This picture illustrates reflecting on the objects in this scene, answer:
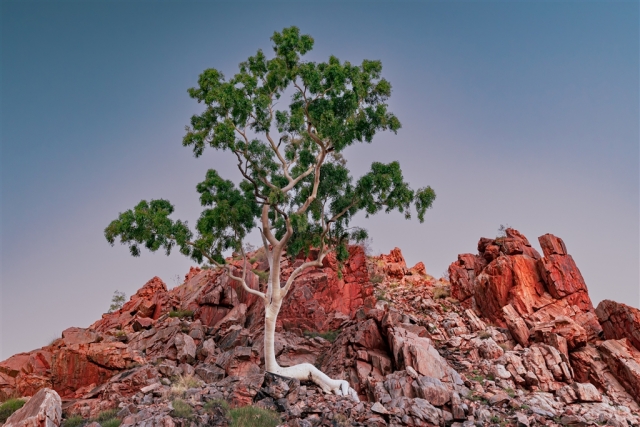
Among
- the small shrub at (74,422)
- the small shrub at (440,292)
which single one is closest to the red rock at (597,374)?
the small shrub at (440,292)

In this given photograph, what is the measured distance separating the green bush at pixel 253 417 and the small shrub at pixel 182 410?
1510 millimetres

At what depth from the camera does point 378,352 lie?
22.8 meters

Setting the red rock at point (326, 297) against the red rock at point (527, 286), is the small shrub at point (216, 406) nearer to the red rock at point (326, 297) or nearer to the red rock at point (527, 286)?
the red rock at point (326, 297)

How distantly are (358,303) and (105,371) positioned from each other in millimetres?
17580

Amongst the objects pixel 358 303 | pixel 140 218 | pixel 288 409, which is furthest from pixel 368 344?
pixel 140 218

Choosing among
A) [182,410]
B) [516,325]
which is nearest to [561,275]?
[516,325]

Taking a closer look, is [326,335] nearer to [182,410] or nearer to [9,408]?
[182,410]

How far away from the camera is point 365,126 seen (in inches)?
920

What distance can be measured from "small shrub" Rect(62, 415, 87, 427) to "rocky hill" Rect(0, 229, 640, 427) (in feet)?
1.95

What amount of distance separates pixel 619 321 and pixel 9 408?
104 ft

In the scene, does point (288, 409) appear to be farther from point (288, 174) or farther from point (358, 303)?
point (358, 303)

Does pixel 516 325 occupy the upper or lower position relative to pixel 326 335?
upper

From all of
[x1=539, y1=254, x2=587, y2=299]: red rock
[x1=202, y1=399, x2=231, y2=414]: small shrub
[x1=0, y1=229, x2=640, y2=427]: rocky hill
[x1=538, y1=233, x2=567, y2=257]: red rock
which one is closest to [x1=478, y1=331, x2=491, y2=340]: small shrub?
[x1=0, y1=229, x2=640, y2=427]: rocky hill

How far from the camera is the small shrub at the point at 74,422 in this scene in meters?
16.4
